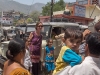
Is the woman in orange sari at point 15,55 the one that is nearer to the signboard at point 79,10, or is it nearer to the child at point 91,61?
→ the child at point 91,61

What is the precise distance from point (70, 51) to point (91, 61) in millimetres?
385

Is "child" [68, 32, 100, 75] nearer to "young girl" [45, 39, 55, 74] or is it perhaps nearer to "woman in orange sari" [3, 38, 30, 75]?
"woman in orange sari" [3, 38, 30, 75]

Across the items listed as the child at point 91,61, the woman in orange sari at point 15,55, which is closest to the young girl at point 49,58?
the woman in orange sari at point 15,55

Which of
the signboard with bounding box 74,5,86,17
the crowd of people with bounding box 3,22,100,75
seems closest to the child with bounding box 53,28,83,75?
the crowd of people with bounding box 3,22,100,75

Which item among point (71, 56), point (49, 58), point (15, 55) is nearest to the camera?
point (71, 56)

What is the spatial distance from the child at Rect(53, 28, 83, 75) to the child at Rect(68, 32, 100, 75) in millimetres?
203

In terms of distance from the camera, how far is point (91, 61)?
2436mm

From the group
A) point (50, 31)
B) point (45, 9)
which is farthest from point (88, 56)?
point (45, 9)

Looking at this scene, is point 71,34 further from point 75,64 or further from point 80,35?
point 75,64

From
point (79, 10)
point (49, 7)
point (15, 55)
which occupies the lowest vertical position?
point (49, 7)

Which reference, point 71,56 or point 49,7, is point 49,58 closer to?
point 71,56

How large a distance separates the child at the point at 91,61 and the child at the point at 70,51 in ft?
0.67

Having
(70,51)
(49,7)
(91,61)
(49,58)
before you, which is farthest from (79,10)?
(49,7)

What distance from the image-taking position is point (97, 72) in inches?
95.3
